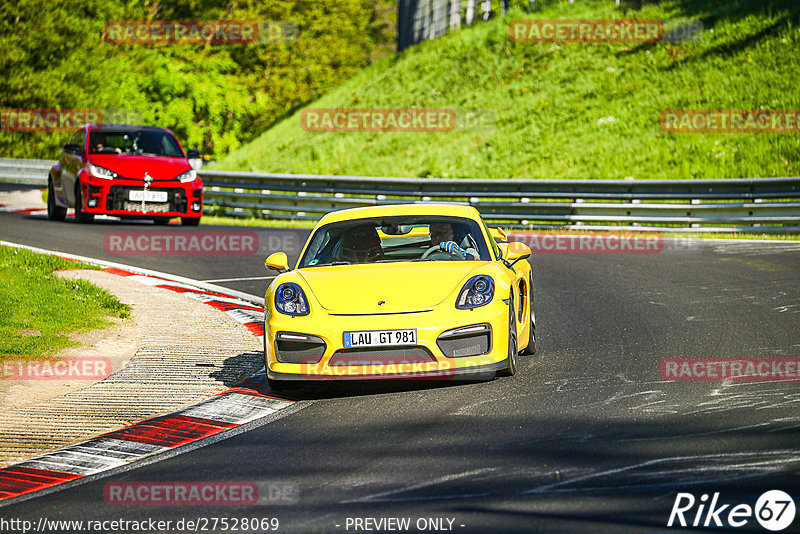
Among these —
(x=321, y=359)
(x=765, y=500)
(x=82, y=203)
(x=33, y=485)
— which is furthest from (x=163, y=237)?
(x=765, y=500)

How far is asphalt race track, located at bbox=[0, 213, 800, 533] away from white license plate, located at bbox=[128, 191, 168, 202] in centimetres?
1080

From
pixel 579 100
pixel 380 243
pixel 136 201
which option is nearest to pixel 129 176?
pixel 136 201

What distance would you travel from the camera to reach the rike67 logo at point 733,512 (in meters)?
4.53

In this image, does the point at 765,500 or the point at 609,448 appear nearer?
the point at 765,500

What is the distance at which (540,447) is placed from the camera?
5863 millimetres

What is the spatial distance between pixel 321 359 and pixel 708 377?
2700 millimetres

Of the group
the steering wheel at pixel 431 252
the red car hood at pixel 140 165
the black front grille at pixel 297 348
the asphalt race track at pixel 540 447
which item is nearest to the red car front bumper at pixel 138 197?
the red car hood at pixel 140 165

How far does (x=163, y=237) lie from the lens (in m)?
18.6

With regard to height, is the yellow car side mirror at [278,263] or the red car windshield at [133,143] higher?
the red car windshield at [133,143]

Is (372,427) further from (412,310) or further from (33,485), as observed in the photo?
(33,485)

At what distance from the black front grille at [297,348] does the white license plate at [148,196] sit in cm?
1233

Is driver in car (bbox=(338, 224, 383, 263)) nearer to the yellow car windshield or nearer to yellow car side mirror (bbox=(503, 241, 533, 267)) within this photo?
the yellow car windshield

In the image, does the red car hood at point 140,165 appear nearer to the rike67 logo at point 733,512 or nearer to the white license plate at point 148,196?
the white license plate at point 148,196

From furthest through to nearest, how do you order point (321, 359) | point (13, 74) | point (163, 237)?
point (13, 74) → point (163, 237) → point (321, 359)
